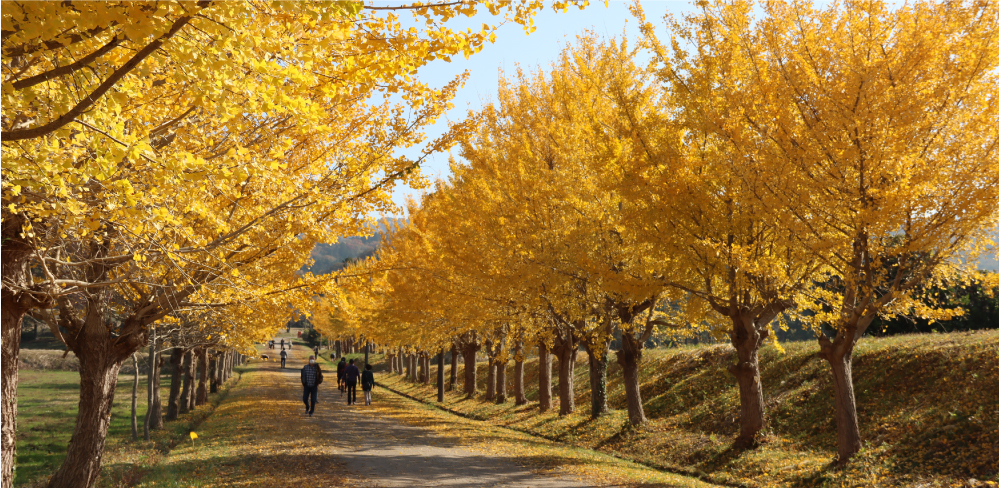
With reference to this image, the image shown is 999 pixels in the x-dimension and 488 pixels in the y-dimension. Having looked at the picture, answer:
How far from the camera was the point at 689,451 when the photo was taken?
1033 cm

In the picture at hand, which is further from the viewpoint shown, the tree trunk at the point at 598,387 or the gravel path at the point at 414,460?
the tree trunk at the point at 598,387

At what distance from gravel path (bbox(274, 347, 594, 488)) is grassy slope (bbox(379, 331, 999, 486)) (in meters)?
3.24

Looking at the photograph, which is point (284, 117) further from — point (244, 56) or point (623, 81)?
point (623, 81)

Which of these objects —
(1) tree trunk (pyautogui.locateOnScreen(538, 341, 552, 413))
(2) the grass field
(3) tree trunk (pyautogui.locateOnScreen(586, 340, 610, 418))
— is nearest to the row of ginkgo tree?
(3) tree trunk (pyautogui.locateOnScreen(586, 340, 610, 418))

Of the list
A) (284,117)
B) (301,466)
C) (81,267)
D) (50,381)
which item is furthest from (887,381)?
(50,381)

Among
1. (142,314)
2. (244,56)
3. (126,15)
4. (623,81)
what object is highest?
(623,81)

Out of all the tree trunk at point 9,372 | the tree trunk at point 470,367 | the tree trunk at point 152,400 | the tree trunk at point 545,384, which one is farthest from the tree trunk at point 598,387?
the tree trunk at point 152,400

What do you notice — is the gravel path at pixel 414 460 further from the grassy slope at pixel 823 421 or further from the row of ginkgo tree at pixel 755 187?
the grassy slope at pixel 823 421

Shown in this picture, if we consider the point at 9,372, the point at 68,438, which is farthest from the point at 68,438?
the point at 9,372

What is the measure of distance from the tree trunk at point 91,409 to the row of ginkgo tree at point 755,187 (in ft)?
9.95

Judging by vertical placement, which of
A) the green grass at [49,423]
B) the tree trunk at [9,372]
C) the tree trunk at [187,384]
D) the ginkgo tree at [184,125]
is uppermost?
the ginkgo tree at [184,125]

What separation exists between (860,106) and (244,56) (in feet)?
21.4

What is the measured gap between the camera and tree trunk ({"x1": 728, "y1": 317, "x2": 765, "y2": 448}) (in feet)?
31.0

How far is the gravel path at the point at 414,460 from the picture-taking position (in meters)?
7.59
